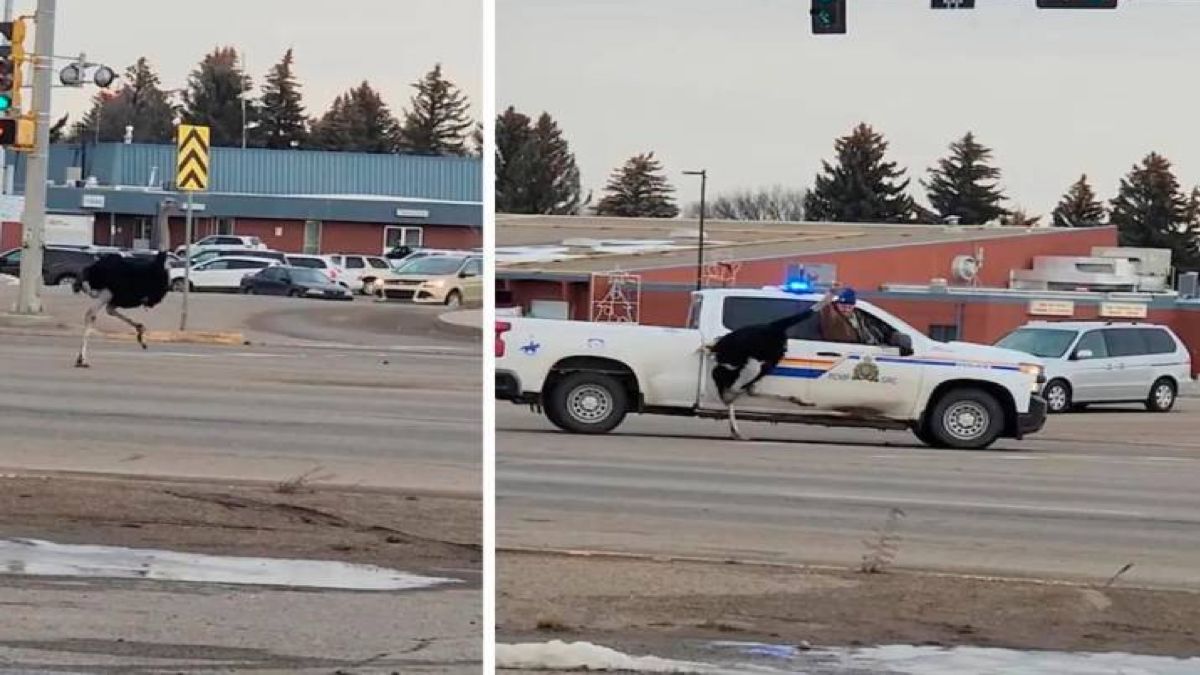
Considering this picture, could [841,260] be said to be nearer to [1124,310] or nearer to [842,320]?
[1124,310]

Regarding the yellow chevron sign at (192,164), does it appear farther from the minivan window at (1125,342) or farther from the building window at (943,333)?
the minivan window at (1125,342)

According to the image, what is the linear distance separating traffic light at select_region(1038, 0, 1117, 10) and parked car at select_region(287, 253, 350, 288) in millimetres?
24062

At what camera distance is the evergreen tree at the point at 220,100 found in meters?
27.5

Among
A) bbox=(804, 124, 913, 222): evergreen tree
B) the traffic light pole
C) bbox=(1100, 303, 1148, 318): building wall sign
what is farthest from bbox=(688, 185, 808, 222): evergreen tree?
the traffic light pole

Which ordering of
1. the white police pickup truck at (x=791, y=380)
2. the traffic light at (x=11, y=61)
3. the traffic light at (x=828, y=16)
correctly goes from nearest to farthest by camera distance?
1. the traffic light at (x=828, y=16)
2. the white police pickup truck at (x=791, y=380)
3. the traffic light at (x=11, y=61)

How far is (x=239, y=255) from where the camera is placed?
3158 centimetres

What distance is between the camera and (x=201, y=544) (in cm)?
866

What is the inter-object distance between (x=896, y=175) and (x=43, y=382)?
9.96 metres

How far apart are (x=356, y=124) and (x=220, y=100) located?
9.58m

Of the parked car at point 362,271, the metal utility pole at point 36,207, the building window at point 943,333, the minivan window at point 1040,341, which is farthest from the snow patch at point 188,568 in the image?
the parked car at point 362,271

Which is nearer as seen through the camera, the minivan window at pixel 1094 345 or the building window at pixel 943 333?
the minivan window at pixel 1094 345

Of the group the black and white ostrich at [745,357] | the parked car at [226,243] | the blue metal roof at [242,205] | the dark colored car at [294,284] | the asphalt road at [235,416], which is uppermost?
the blue metal roof at [242,205]

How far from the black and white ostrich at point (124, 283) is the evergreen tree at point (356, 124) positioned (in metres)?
2.83

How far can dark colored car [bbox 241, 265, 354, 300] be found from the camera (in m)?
31.9
